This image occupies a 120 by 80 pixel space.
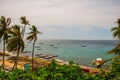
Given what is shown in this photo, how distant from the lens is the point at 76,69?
38.1 ft

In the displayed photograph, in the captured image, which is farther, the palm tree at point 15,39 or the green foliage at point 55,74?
the palm tree at point 15,39

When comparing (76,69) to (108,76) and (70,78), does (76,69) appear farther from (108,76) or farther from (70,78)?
(108,76)

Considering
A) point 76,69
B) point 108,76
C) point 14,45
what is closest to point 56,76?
point 76,69

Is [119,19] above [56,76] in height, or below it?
above

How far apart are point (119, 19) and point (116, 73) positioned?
100ft

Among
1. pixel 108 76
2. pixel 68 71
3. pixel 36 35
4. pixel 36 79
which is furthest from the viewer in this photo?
pixel 36 35

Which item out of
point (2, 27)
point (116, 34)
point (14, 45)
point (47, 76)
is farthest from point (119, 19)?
point (47, 76)

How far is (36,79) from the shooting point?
34.1 feet

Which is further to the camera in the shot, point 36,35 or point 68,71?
point 36,35

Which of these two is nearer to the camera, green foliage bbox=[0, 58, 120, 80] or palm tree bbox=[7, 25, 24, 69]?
green foliage bbox=[0, 58, 120, 80]

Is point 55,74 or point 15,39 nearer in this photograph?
point 55,74

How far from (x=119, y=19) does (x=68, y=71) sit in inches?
1265

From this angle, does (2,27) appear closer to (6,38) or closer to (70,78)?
(6,38)

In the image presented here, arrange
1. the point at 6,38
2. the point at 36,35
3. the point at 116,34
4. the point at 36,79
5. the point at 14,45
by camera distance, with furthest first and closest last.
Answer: the point at 36,35 < the point at 6,38 < the point at 14,45 < the point at 116,34 < the point at 36,79
